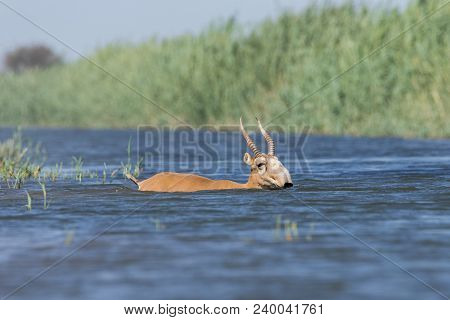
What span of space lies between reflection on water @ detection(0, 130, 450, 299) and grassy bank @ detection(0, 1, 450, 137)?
10.5 m

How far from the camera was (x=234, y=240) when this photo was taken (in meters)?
9.95

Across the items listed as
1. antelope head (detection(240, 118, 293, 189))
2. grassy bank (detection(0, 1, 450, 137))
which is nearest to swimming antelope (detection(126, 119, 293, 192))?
antelope head (detection(240, 118, 293, 189))

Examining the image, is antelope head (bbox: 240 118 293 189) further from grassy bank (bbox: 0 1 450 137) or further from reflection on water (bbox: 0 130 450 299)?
grassy bank (bbox: 0 1 450 137)

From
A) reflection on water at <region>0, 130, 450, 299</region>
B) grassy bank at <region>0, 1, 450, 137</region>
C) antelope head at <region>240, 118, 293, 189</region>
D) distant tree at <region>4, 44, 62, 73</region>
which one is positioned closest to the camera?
reflection on water at <region>0, 130, 450, 299</region>

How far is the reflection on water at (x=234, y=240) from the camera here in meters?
7.68

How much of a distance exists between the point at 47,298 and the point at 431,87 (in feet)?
68.8

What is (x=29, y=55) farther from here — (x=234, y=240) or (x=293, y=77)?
(x=234, y=240)

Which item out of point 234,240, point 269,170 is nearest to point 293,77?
point 269,170

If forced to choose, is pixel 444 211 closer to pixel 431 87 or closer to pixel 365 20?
pixel 431 87

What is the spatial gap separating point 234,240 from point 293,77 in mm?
22517

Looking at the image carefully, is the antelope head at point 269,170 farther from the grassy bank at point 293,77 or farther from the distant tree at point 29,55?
the distant tree at point 29,55

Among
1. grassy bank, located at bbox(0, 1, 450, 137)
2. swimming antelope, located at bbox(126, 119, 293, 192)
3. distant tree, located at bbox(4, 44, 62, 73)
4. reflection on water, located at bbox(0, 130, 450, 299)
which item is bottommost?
reflection on water, located at bbox(0, 130, 450, 299)

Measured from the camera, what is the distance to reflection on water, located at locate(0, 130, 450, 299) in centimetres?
768

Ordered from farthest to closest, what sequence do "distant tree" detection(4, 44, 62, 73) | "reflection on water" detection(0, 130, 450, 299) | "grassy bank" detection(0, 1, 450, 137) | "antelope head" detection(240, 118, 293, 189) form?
"distant tree" detection(4, 44, 62, 73)
"grassy bank" detection(0, 1, 450, 137)
"antelope head" detection(240, 118, 293, 189)
"reflection on water" detection(0, 130, 450, 299)
